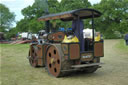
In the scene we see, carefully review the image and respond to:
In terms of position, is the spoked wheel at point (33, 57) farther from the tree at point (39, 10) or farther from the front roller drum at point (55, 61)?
the tree at point (39, 10)

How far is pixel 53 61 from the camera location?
624 cm

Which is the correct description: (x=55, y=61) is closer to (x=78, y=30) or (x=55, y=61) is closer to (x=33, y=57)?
(x=78, y=30)

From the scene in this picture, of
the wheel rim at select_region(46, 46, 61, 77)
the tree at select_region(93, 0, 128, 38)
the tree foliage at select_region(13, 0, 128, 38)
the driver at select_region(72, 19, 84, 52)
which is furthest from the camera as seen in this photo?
the tree at select_region(93, 0, 128, 38)

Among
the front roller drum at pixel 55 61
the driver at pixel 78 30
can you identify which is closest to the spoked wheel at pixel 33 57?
the front roller drum at pixel 55 61

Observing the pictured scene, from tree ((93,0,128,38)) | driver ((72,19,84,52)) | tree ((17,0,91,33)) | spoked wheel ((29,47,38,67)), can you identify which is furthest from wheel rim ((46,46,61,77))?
tree ((17,0,91,33))

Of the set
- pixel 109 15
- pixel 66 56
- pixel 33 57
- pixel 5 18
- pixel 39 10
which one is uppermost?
pixel 39 10

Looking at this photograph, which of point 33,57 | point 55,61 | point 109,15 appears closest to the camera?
point 55,61

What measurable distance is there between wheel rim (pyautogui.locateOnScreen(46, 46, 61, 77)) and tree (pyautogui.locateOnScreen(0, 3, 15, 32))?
49.0 meters

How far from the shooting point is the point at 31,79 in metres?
5.87

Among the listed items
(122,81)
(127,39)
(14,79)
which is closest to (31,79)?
(14,79)

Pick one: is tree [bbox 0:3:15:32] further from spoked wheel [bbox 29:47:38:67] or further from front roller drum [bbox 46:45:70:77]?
front roller drum [bbox 46:45:70:77]

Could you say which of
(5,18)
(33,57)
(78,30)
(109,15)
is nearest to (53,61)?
(78,30)

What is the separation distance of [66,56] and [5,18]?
51.6m

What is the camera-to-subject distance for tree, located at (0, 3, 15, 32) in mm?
53844
